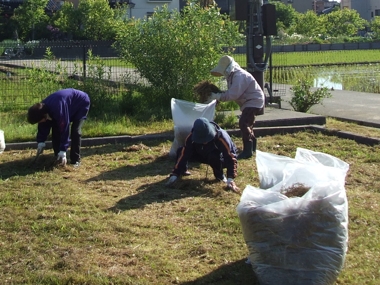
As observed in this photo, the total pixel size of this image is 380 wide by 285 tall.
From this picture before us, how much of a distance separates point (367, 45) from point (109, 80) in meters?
42.7

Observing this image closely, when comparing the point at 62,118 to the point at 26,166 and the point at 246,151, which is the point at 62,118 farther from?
the point at 246,151

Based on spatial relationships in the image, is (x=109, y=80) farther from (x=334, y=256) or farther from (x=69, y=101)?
(x=334, y=256)

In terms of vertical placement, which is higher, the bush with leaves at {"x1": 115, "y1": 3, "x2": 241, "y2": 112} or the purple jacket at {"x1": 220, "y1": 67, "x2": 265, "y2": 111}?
the bush with leaves at {"x1": 115, "y1": 3, "x2": 241, "y2": 112}

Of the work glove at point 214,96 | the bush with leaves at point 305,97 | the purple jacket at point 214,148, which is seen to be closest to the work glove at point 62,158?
the purple jacket at point 214,148

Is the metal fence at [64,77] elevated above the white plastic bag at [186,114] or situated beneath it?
elevated above

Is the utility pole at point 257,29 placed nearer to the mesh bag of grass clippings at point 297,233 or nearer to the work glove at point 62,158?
the work glove at point 62,158

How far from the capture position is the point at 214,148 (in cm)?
721

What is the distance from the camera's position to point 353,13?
230 ft

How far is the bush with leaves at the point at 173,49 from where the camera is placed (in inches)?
459

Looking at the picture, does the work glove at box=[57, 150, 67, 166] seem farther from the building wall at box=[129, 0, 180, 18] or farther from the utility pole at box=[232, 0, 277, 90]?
the building wall at box=[129, 0, 180, 18]

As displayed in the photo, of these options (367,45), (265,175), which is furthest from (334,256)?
(367,45)

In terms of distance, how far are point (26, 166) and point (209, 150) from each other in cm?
267

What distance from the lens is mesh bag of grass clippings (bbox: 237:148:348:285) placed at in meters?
4.48

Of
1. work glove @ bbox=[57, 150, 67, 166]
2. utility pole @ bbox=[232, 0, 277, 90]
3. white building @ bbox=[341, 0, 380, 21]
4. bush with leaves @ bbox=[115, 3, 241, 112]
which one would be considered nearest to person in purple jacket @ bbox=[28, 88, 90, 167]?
work glove @ bbox=[57, 150, 67, 166]
